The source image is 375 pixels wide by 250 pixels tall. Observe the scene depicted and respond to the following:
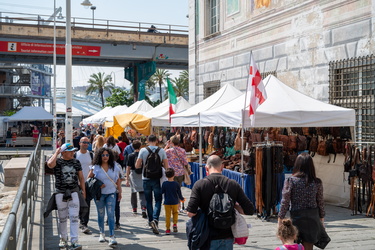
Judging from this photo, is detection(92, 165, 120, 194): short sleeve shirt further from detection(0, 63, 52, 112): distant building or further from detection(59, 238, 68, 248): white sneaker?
detection(0, 63, 52, 112): distant building

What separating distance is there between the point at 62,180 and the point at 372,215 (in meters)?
6.45

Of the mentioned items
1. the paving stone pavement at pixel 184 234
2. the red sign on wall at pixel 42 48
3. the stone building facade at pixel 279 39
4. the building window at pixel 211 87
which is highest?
the red sign on wall at pixel 42 48

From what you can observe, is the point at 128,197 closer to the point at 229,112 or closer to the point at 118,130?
the point at 229,112

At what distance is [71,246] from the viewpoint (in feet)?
24.7

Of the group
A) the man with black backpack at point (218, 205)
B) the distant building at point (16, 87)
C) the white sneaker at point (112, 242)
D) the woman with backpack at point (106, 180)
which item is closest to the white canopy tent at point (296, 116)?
the woman with backpack at point (106, 180)

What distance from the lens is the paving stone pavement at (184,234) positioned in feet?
26.7

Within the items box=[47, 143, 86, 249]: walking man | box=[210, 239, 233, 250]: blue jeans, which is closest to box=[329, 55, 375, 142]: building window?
box=[47, 143, 86, 249]: walking man

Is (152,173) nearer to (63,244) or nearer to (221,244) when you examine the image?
(63,244)

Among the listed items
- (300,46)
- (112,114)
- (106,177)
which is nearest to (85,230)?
(106,177)

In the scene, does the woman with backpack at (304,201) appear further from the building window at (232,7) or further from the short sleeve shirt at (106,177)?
the building window at (232,7)

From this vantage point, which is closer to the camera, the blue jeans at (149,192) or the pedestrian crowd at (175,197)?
the pedestrian crowd at (175,197)

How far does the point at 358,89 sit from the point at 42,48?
24320mm

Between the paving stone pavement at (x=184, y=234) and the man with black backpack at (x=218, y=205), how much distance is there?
286cm

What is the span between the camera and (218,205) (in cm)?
524
